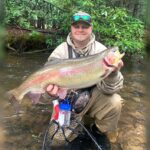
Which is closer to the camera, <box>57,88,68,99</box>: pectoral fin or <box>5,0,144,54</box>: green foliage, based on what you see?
<box>57,88,68,99</box>: pectoral fin

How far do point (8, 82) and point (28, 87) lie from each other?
2.69 meters

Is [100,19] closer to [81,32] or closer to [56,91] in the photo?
Result: [81,32]

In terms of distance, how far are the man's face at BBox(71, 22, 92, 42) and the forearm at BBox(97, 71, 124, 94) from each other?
0.43 m

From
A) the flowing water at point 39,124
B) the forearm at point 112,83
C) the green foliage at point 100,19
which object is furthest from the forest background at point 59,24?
the forearm at point 112,83

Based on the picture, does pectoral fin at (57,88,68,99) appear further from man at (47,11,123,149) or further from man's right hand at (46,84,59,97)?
man at (47,11,123,149)

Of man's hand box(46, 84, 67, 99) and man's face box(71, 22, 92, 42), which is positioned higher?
man's face box(71, 22, 92, 42)

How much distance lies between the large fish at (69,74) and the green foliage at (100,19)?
375 centimetres

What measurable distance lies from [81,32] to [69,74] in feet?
2.19

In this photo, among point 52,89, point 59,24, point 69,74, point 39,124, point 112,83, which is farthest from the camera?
point 59,24

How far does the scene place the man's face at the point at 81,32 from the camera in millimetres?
2992

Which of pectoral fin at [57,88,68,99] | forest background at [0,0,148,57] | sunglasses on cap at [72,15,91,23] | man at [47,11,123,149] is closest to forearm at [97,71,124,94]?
man at [47,11,123,149]

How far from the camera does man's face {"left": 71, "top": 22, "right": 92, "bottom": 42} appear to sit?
9.82 feet

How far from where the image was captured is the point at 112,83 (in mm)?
2811

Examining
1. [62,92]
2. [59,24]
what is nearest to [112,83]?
[62,92]
